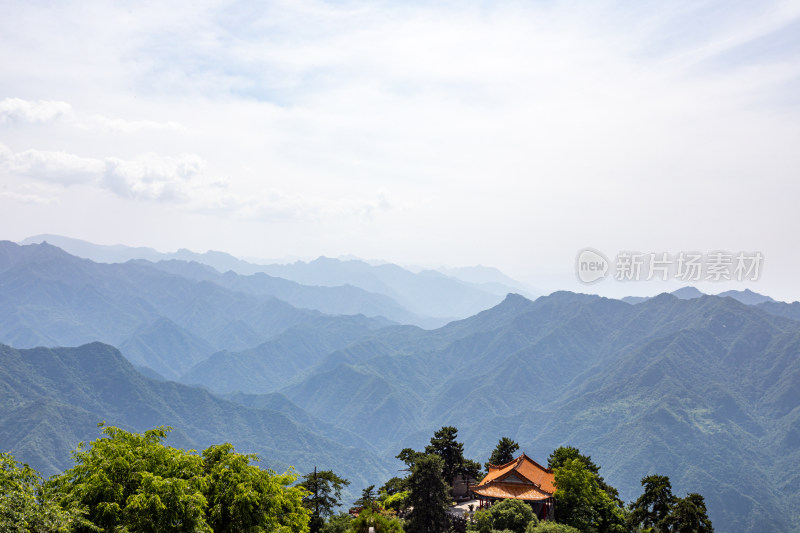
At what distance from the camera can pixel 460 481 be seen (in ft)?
257

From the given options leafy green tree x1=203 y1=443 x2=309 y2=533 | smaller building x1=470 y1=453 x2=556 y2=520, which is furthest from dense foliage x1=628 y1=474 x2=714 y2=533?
leafy green tree x1=203 y1=443 x2=309 y2=533

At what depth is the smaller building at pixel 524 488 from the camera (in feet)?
198

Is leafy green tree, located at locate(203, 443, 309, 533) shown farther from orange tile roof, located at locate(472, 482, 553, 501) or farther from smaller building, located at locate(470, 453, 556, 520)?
smaller building, located at locate(470, 453, 556, 520)

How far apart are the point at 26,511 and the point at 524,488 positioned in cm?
4914

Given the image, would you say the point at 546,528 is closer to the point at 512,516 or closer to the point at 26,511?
the point at 512,516

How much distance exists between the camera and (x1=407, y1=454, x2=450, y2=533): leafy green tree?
54156 mm

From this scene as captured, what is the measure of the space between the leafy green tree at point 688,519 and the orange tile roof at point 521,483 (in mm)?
11515

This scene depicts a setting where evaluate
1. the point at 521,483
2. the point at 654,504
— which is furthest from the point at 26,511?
the point at 654,504

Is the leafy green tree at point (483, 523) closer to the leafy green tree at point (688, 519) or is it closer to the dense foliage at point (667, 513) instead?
the dense foliage at point (667, 513)

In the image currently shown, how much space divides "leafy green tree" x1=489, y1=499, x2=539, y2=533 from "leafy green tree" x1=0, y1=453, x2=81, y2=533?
37565 millimetres

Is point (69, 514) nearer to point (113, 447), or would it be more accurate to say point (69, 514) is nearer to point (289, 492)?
point (113, 447)

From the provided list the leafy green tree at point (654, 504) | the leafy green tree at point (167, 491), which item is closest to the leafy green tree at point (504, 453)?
the leafy green tree at point (654, 504)

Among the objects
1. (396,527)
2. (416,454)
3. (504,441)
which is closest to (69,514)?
(396,527)

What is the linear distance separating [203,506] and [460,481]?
179 feet
